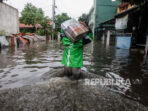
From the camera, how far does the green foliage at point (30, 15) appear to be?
112 ft

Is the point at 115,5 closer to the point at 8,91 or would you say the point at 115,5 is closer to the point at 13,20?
the point at 13,20

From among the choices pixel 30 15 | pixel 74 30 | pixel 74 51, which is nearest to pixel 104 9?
pixel 30 15

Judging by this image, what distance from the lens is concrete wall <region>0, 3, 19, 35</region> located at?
1499 centimetres

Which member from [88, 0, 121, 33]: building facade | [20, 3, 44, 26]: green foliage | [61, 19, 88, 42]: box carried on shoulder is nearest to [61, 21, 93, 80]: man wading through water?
[61, 19, 88, 42]: box carried on shoulder

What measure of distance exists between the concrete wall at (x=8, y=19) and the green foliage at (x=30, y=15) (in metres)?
15.8

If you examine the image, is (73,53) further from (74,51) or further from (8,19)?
(8,19)

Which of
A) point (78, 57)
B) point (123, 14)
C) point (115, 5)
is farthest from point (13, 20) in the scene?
point (115, 5)

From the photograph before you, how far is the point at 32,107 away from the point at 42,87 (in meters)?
0.78

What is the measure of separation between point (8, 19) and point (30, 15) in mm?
18547

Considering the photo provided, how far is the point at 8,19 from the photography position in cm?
1658
